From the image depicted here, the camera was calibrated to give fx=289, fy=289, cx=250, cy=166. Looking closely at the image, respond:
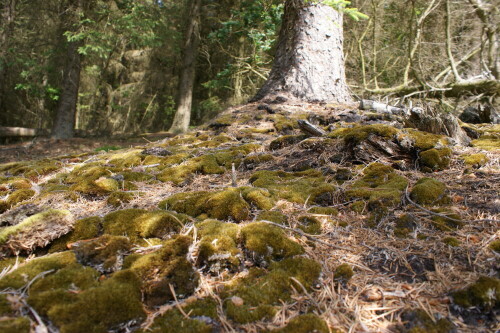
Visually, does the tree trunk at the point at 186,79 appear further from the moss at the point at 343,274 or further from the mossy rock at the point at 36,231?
the moss at the point at 343,274

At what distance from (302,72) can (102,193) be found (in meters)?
4.12

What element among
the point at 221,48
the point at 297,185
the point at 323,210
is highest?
the point at 221,48

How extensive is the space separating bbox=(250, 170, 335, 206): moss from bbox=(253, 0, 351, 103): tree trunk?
2761mm

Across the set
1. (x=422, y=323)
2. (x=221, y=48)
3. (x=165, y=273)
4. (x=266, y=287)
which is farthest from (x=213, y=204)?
(x=221, y=48)

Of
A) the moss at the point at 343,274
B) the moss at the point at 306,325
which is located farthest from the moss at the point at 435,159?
the moss at the point at 306,325

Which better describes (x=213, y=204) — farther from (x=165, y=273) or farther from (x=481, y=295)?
(x=481, y=295)

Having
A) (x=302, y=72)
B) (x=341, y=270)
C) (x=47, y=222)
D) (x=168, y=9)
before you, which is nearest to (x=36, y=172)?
(x=47, y=222)

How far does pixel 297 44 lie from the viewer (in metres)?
5.39

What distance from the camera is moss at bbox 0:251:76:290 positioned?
4.46 feet

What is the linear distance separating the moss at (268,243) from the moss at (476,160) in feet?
6.60

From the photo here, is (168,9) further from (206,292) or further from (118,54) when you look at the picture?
(206,292)

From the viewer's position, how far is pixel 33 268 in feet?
4.79

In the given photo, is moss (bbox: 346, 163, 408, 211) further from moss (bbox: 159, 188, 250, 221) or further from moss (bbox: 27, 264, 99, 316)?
moss (bbox: 27, 264, 99, 316)

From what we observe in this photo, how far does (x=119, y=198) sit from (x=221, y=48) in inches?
353
